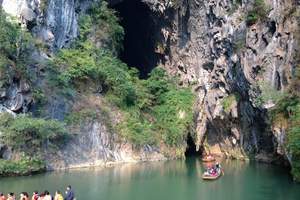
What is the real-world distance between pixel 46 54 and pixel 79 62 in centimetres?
224

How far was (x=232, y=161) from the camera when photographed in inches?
1452

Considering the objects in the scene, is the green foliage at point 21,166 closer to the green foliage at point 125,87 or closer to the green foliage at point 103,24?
the green foliage at point 125,87

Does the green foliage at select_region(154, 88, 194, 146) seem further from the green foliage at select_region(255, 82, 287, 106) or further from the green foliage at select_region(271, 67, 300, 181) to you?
the green foliage at select_region(271, 67, 300, 181)

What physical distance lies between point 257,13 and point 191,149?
1389cm

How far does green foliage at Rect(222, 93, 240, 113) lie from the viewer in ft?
120

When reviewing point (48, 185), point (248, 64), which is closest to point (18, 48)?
point (48, 185)

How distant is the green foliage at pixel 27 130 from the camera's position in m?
29.4

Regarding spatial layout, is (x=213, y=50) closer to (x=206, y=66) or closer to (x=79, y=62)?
(x=206, y=66)

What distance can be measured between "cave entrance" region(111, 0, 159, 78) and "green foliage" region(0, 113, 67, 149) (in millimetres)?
17232

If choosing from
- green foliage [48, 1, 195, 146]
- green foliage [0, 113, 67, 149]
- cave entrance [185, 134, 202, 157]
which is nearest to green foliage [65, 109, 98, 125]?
green foliage [48, 1, 195, 146]

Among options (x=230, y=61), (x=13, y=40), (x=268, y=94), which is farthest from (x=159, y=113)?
(x=13, y=40)

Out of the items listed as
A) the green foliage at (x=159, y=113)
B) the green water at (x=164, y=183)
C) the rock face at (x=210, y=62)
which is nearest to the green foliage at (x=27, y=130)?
the rock face at (x=210, y=62)

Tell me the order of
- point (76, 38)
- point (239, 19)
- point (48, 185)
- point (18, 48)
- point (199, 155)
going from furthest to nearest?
point (199, 155) < point (76, 38) < point (239, 19) < point (18, 48) < point (48, 185)

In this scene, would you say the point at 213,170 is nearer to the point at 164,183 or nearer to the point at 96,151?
the point at 164,183
